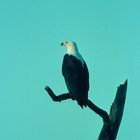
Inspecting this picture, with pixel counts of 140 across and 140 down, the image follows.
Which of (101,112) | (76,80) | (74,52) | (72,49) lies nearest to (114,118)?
(101,112)

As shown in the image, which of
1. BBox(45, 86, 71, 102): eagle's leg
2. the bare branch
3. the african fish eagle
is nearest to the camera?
the bare branch

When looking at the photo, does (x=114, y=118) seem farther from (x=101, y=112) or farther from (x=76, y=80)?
(x=76, y=80)

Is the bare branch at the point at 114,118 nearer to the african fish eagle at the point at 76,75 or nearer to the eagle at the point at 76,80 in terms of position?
the eagle at the point at 76,80

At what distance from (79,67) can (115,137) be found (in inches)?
75.3

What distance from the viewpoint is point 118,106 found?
17.3ft

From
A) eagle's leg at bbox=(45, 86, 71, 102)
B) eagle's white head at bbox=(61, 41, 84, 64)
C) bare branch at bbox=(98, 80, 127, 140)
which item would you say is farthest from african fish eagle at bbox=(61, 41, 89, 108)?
bare branch at bbox=(98, 80, 127, 140)

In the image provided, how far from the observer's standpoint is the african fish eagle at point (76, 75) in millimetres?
6108

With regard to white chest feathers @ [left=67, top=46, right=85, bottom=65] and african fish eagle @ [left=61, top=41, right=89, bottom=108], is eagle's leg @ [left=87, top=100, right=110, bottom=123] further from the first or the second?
white chest feathers @ [left=67, top=46, right=85, bottom=65]

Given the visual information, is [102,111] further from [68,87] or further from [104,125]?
[68,87]

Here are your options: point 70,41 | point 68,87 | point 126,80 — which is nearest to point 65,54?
point 70,41

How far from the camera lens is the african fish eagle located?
6.11 m

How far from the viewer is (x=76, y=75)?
659 centimetres

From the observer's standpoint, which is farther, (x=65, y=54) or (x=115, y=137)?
(x=65, y=54)

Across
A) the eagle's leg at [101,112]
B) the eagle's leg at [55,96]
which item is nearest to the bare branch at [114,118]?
the eagle's leg at [101,112]
